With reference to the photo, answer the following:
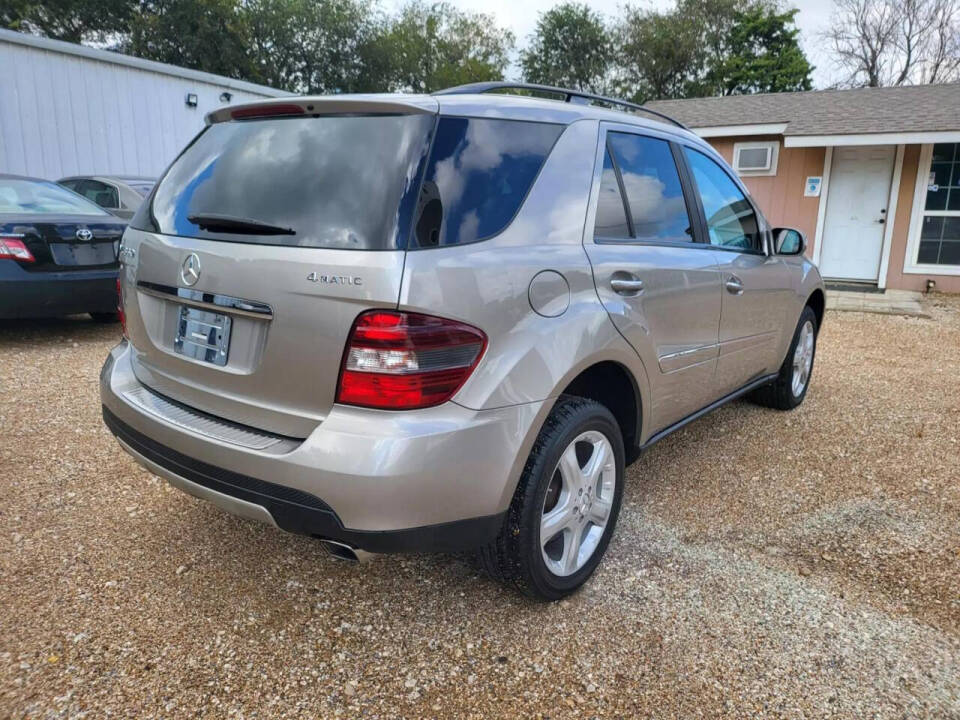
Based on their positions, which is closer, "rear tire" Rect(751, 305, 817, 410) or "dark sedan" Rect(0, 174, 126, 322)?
"rear tire" Rect(751, 305, 817, 410)

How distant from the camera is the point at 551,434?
2.21 metres

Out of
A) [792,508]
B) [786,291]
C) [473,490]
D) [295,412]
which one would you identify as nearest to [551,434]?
[473,490]

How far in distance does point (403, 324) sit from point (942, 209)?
38.6ft

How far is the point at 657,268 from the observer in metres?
2.71

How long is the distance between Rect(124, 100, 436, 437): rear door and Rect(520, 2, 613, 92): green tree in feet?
121

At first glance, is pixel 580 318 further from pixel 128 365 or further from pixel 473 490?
pixel 128 365

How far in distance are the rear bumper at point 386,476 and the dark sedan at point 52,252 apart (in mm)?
4335

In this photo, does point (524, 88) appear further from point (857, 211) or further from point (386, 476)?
point (857, 211)

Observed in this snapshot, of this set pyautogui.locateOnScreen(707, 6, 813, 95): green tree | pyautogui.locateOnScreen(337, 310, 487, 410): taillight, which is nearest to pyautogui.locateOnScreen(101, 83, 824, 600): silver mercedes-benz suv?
pyautogui.locateOnScreen(337, 310, 487, 410): taillight

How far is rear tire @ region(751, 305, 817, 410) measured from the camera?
14.9 ft

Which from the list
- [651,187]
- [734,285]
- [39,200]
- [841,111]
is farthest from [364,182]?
[841,111]

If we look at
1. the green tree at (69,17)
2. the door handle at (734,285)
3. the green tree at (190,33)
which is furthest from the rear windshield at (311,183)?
the green tree at (190,33)

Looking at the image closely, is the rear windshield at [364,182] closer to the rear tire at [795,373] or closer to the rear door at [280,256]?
the rear door at [280,256]

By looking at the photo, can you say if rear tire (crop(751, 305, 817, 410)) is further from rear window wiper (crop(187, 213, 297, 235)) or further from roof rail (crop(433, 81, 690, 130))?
rear window wiper (crop(187, 213, 297, 235))
